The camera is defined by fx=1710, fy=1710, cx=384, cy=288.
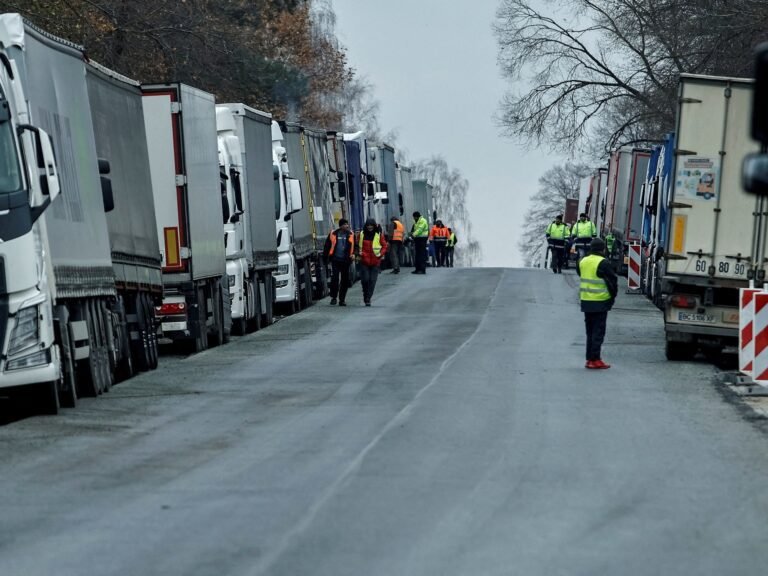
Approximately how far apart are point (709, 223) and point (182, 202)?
→ 659 cm

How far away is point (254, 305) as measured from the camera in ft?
89.2

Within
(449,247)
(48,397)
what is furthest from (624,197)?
(48,397)

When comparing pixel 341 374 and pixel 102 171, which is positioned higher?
pixel 102 171

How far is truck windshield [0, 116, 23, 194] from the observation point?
1384 cm

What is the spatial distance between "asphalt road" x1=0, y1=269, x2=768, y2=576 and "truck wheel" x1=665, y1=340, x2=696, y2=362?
1.81 ft

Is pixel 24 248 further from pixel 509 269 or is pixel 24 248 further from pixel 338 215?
pixel 509 269

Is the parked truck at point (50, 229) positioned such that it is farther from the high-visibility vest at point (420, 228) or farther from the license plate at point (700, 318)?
the high-visibility vest at point (420, 228)

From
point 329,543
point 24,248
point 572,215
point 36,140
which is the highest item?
point 36,140

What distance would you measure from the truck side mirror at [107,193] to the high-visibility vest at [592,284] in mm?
5522

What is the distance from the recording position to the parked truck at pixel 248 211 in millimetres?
25391

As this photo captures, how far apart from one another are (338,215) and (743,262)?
2028 cm

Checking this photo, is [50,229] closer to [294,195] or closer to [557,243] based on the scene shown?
[294,195]

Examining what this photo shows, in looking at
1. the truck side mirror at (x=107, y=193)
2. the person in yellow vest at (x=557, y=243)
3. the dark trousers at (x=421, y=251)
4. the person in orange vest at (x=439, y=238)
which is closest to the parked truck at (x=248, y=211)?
the truck side mirror at (x=107, y=193)

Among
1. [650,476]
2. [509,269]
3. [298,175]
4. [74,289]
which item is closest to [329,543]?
[650,476]
